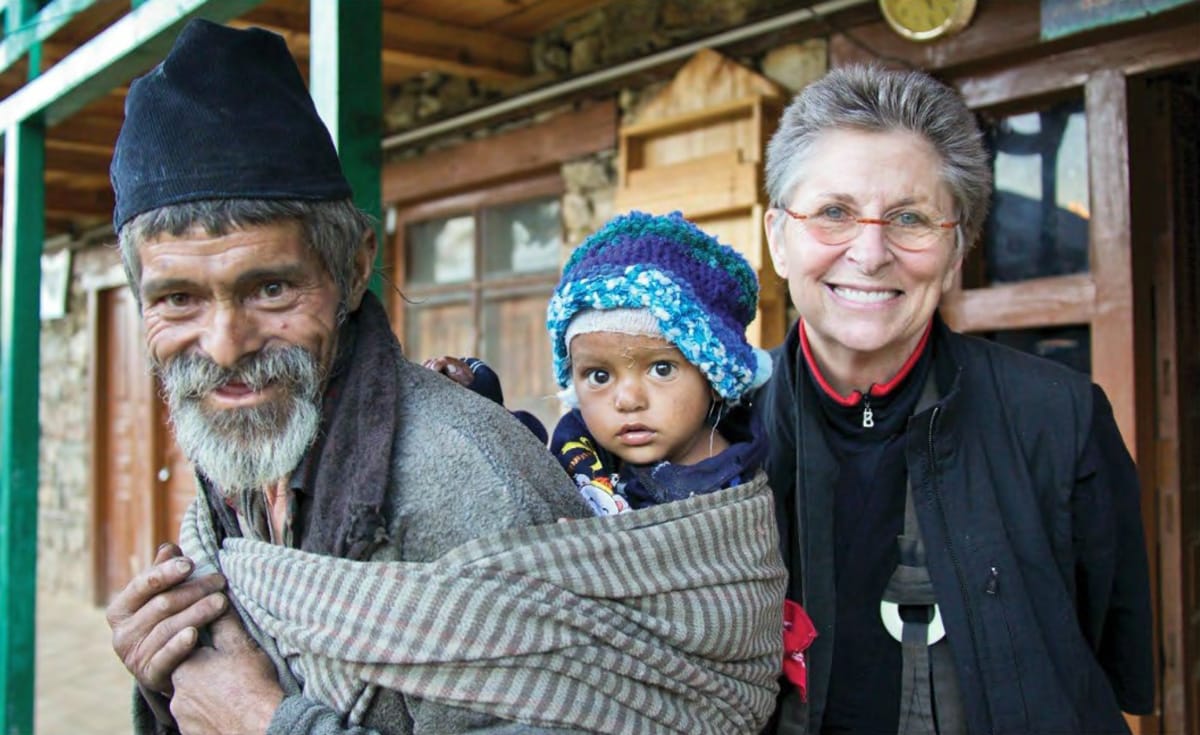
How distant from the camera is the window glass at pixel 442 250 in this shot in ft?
17.8

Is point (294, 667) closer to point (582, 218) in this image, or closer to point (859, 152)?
point (859, 152)

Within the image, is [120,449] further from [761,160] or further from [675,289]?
[675,289]

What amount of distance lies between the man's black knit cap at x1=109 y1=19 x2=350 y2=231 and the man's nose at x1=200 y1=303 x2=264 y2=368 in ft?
0.53

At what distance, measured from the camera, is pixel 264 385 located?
1.45m

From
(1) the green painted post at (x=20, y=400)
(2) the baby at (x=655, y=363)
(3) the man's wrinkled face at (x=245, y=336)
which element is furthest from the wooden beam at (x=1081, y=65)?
(1) the green painted post at (x=20, y=400)

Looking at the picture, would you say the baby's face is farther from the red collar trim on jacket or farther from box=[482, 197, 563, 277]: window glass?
box=[482, 197, 563, 277]: window glass

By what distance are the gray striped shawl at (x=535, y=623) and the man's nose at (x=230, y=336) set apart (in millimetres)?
259

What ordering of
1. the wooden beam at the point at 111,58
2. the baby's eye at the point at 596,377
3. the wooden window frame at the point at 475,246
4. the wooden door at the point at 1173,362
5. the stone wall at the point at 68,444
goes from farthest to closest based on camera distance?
the stone wall at the point at 68,444 → the wooden window frame at the point at 475,246 → the wooden door at the point at 1173,362 → the wooden beam at the point at 111,58 → the baby's eye at the point at 596,377

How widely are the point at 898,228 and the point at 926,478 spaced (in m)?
0.46

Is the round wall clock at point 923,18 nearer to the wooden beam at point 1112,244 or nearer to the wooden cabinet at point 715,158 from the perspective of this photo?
the wooden beam at point 1112,244

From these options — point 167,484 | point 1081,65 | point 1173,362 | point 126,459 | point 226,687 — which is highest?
point 1081,65

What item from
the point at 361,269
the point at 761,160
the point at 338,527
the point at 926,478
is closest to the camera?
the point at 338,527

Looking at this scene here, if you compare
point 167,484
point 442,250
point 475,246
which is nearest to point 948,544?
point 475,246

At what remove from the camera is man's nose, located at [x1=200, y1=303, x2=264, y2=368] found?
4.60 feet
